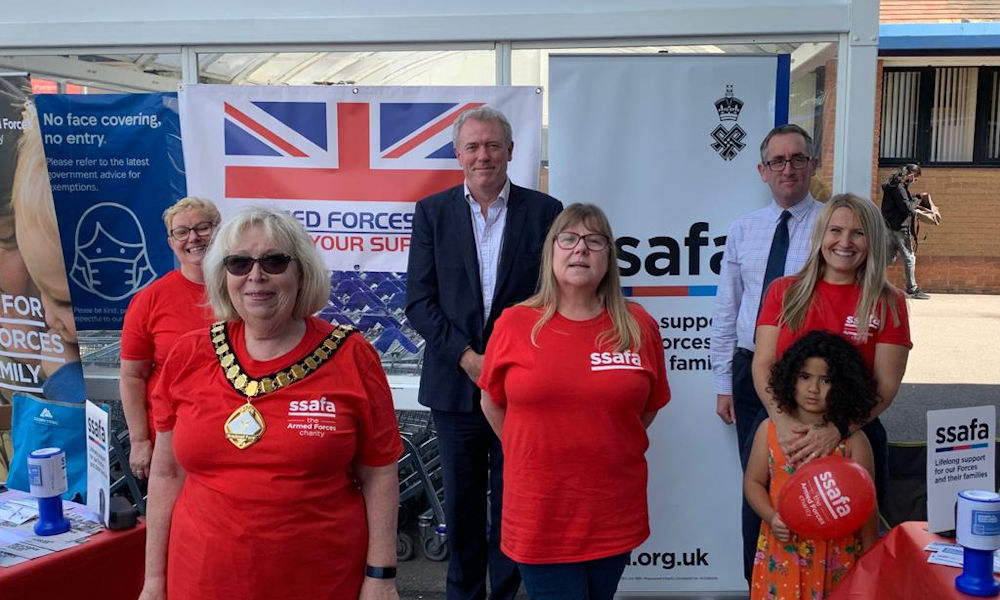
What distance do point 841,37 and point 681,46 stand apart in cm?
66

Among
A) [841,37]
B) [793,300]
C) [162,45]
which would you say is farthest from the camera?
[162,45]

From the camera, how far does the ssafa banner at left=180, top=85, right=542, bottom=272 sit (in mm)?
3975

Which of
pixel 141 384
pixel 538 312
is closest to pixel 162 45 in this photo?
pixel 141 384

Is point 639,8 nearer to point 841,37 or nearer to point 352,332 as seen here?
point 841,37

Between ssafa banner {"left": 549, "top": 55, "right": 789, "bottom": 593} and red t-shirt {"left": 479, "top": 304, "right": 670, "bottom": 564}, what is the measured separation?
132 cm

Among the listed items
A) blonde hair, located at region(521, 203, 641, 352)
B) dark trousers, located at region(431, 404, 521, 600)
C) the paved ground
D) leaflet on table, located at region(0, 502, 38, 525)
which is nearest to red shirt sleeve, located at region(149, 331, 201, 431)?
leaflet on table, located at region(0, 502, 38, 525)

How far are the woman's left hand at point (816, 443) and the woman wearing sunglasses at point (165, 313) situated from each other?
2.02 m

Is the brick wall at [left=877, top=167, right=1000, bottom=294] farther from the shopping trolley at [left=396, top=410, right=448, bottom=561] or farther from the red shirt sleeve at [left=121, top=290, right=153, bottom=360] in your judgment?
the red shirt sleeve at [left=121, top=290, right=153, bottom=360]

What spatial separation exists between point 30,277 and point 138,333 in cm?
135

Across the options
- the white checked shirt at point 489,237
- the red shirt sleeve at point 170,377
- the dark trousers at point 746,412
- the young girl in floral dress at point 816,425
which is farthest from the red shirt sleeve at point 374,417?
the dark trousers at point 746,412

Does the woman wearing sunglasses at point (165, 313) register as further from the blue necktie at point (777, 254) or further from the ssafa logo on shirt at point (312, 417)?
A: the blue necktie at point (777, 254)

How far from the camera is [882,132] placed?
14.0 meters

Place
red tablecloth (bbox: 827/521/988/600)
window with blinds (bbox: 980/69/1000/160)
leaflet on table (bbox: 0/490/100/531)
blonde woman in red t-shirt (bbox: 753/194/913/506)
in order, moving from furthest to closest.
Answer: window with blinds (bbox: 980/69/1000/160)
blonde woman in red t-shirt (bbox: 753/194/913/506)
leaflet on table (bbox: 0/490/100/531)
red tablecloth (bbox: 827/521/988/600)

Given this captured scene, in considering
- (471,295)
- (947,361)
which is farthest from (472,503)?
(947,361)
